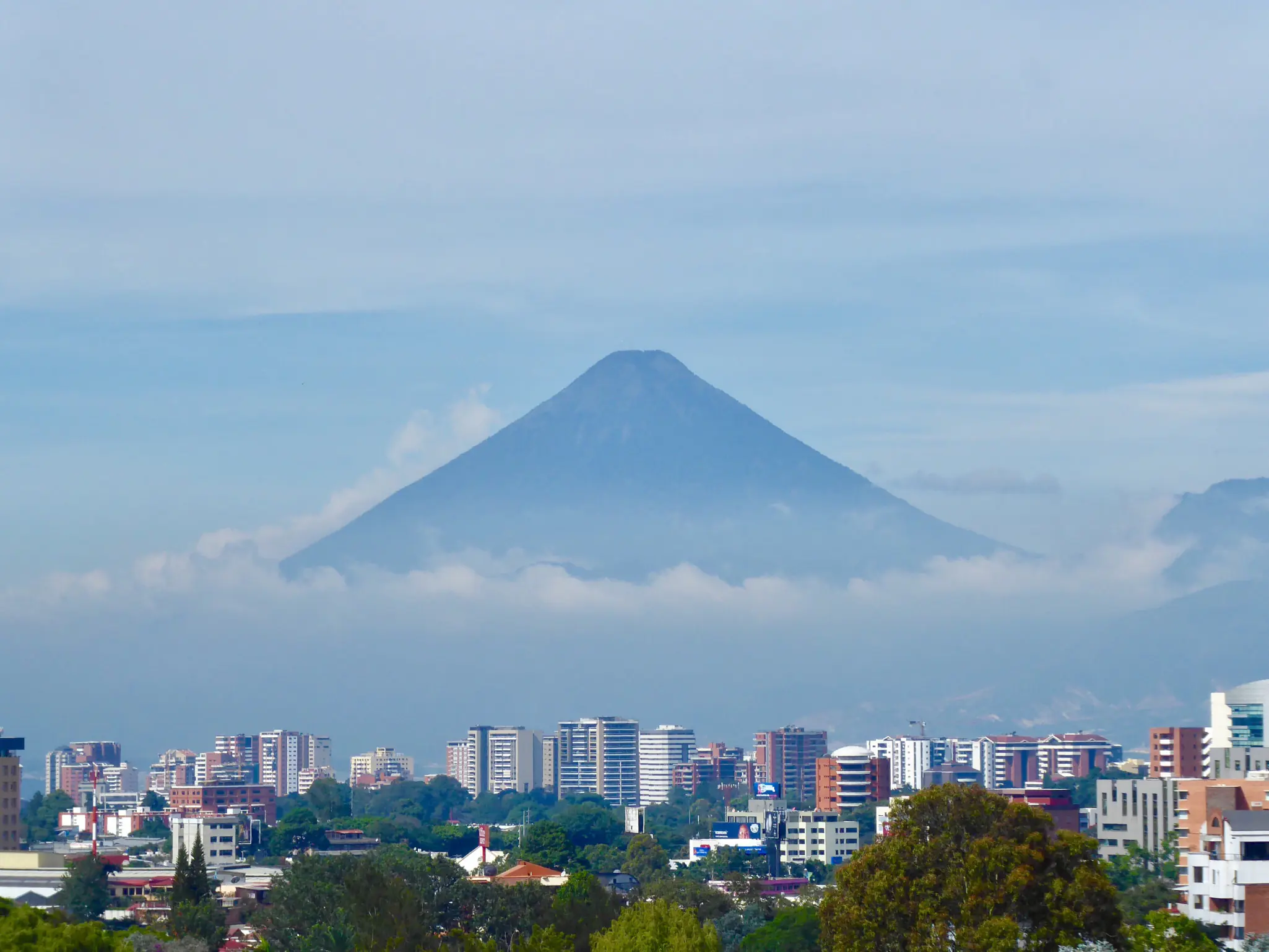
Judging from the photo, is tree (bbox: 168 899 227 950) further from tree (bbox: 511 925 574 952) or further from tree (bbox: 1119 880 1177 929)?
tree (bbox: 1119 880 1177 929)

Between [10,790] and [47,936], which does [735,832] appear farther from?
[47,936]

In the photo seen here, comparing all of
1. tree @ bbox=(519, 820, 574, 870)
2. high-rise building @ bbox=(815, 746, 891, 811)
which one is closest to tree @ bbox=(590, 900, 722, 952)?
tree @ bbox=(519, 820, 574, 870)

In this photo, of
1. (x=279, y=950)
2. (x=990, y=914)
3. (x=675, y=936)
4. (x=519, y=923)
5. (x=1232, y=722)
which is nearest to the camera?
(x=990, y=914)

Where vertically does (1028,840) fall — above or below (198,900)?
above

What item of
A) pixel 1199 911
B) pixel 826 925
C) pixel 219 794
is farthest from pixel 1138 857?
pixel 219 794

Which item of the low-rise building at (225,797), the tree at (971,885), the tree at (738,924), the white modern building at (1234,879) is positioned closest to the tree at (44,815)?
the low-rise building at (225,797)

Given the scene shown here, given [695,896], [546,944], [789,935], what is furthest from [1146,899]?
[546,944]

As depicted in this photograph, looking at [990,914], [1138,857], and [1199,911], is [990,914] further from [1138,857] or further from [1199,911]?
[1138,857]
